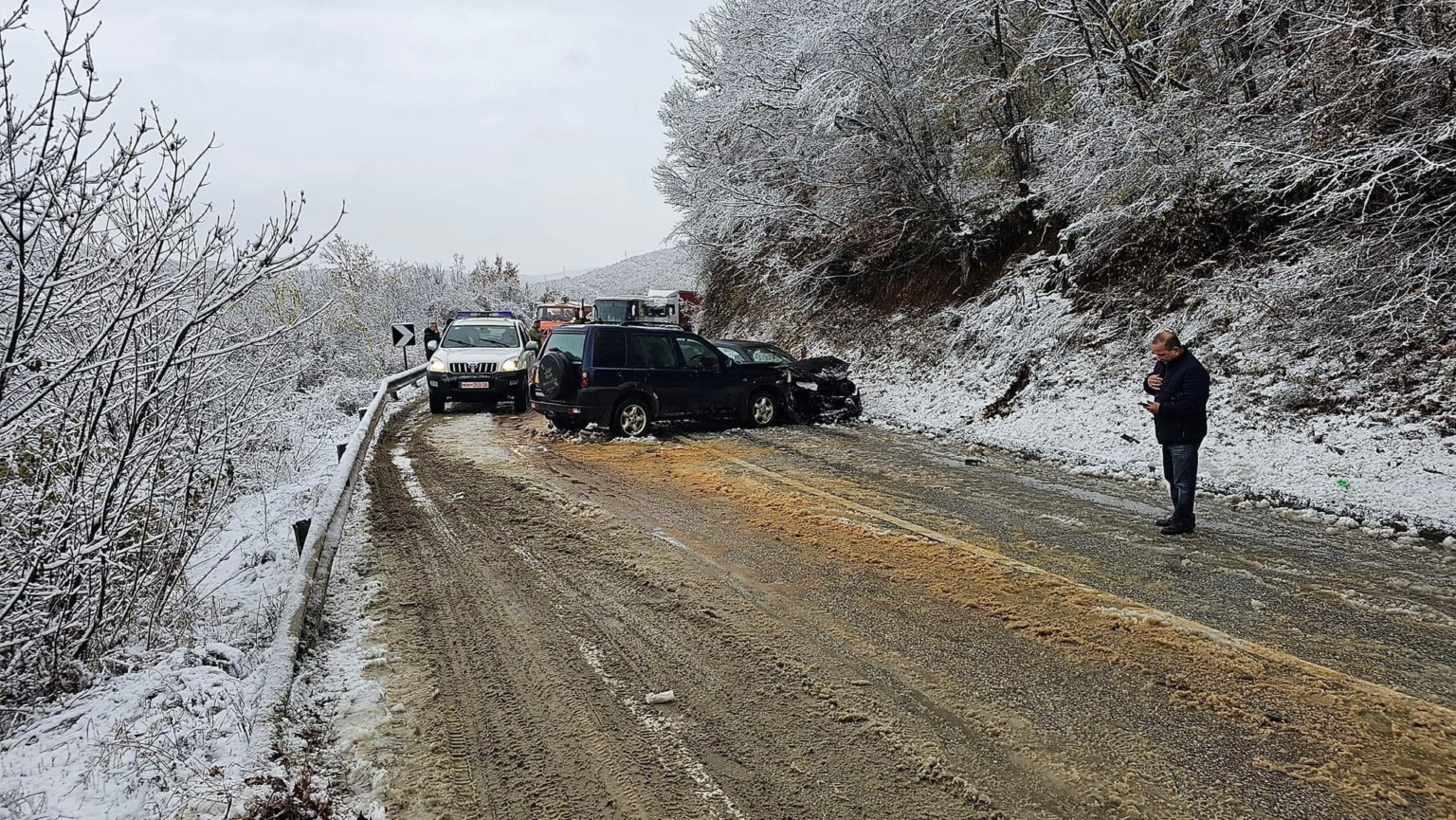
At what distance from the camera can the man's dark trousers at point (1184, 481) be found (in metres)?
6.72

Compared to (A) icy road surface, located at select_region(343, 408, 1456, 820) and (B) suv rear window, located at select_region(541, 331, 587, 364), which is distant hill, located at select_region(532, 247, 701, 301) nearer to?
(B) suv rear window, located at select_region(541, 331, 587, 364)

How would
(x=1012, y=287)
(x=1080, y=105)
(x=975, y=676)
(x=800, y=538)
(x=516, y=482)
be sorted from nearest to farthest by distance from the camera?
1. (x=975, y=676)
2. (x=800, y=538)
3. (x=516, y=482)
4. (x=1080, y=105)
5. (x=1012, y=287)

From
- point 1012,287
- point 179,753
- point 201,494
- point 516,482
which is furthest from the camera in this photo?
point 1012,287

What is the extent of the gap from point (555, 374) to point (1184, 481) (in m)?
8.39

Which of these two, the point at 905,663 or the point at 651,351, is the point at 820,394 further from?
the point at 905,663

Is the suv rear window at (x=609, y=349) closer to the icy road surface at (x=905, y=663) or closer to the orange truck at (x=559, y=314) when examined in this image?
the icy road surface at (x=905, y=663)

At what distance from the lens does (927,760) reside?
3.39 metres

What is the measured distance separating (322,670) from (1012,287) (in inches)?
617

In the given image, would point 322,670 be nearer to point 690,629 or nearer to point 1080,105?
point 690,629

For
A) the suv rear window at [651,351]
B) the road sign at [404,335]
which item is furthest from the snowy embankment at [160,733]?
the road sign at [404,335]

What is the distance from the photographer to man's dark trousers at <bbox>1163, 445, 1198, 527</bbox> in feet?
22.1

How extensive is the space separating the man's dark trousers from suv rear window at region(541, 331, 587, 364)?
8196mm

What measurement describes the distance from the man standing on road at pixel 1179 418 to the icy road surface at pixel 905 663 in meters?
0.31

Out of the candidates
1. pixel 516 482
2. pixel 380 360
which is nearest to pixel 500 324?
pixel 516 482
